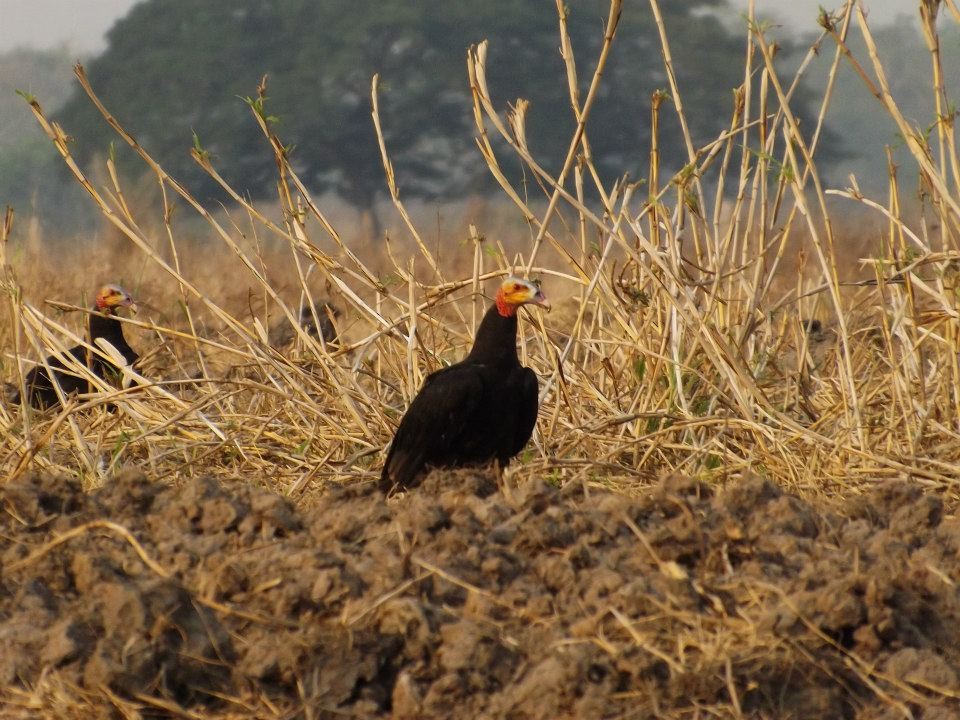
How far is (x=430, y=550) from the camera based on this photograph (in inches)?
128

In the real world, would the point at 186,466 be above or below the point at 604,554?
below

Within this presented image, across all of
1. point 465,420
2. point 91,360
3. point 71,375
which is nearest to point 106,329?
point 71,375

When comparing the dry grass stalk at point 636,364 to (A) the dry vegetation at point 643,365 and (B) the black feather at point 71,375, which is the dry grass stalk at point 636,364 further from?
(B) the black feather at point 71,375

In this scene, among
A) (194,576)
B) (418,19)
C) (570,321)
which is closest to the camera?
(194,576)

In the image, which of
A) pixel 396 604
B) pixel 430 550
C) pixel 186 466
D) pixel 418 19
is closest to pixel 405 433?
pixel 186 466

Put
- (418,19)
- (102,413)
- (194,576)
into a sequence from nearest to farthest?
(194,576), (102,413), (418,19)

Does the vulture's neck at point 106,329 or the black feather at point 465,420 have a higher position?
the black feather at point 465,420

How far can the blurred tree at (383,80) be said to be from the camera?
3503 cm

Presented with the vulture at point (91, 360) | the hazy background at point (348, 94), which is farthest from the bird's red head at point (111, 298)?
the hazy background at point (348, 94)

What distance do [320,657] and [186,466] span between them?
206 cm

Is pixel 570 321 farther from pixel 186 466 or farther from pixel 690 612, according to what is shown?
pixel 690 612

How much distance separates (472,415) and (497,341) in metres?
0.31

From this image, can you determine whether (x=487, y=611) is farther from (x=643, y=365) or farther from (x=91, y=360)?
(x=91, y=360)

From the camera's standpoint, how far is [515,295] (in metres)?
4.69
